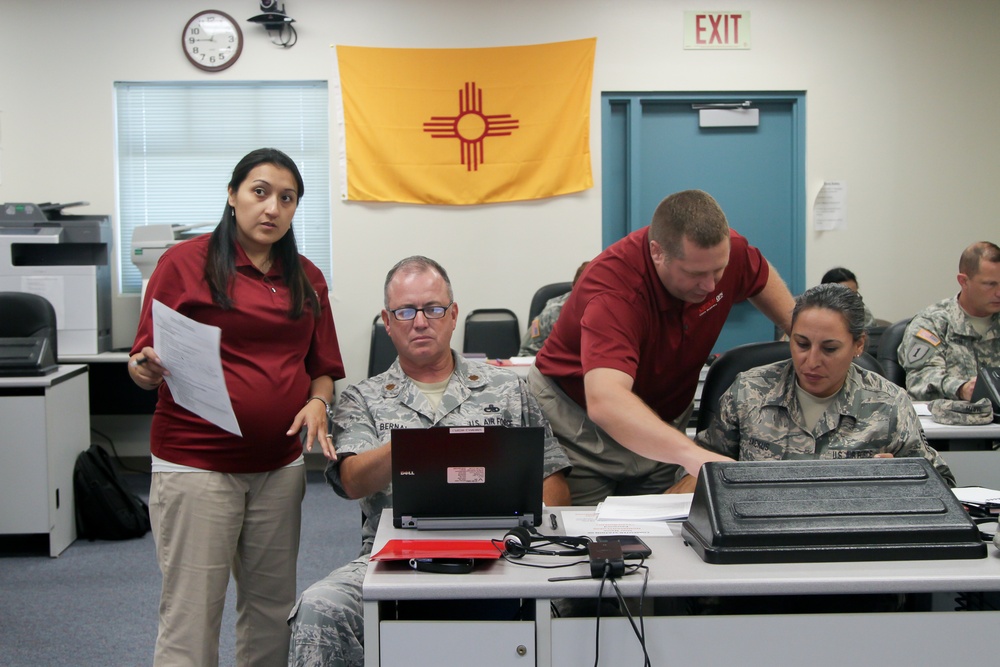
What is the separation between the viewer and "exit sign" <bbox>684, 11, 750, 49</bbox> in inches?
212

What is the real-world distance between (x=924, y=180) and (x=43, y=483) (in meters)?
5.17

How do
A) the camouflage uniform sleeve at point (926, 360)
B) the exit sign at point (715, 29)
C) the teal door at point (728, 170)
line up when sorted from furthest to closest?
the teal door at point (728, 170) → the exit sign at point (715, 29) → the camouflage uniform sleeve at point (926, 360)

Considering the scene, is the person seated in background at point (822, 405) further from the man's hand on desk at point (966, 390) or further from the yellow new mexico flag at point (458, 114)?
the yellow new mexico flag at point (458, 114)

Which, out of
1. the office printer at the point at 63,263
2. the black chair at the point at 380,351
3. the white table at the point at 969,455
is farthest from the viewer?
the black chair at the point at 380,351

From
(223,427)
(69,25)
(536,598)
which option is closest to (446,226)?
(69,25)

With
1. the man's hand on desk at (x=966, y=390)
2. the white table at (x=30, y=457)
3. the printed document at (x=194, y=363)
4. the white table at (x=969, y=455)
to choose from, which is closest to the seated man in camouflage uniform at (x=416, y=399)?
the printed document at (x=194, y=363)

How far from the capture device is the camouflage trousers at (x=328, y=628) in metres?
1.70

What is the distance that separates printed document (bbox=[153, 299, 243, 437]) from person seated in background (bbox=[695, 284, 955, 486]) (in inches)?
46.3

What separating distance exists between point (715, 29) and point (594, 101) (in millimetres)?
860

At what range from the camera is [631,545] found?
1.60 m

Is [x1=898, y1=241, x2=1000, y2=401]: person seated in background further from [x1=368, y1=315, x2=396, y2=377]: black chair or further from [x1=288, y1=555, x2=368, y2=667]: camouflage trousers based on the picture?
[x1=368, y1=315, x2=396, y2=377]: black chair

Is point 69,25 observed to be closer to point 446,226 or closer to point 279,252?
point 446,226

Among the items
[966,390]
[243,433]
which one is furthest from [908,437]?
[243,433]

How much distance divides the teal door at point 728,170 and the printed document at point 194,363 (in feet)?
13.2
